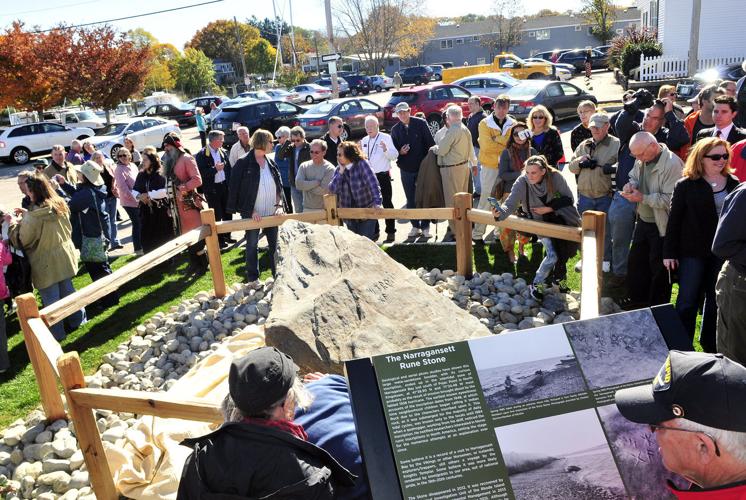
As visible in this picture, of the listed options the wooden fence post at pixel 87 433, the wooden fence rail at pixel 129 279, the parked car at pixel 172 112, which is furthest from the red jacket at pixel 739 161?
the parked car at pixel 172 112

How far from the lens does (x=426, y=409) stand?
7.41ft

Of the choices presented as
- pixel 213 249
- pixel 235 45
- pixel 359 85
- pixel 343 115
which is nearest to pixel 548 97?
pixel 343 115

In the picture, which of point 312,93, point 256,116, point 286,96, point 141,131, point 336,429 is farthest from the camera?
point 312,93

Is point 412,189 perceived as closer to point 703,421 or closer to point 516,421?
point 516,421

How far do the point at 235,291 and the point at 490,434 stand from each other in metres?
5.76

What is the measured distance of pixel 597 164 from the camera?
6.71 meters

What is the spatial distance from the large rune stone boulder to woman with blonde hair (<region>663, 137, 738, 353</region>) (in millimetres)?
1636

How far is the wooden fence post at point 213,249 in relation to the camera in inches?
279

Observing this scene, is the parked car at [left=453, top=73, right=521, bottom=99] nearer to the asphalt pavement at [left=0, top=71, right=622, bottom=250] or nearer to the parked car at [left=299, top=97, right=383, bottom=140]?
the asphalt pavement at [left=0, top=71, right=622, bottom=250]

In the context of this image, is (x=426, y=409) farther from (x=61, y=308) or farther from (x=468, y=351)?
(x=61, y=308)

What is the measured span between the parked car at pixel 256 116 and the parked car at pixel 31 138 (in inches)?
288

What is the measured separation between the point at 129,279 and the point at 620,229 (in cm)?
495

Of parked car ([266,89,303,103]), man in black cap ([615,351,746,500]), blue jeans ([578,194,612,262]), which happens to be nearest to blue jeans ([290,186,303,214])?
blue jeans ([578,194,612,262])

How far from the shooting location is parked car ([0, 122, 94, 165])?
79.3 ft
